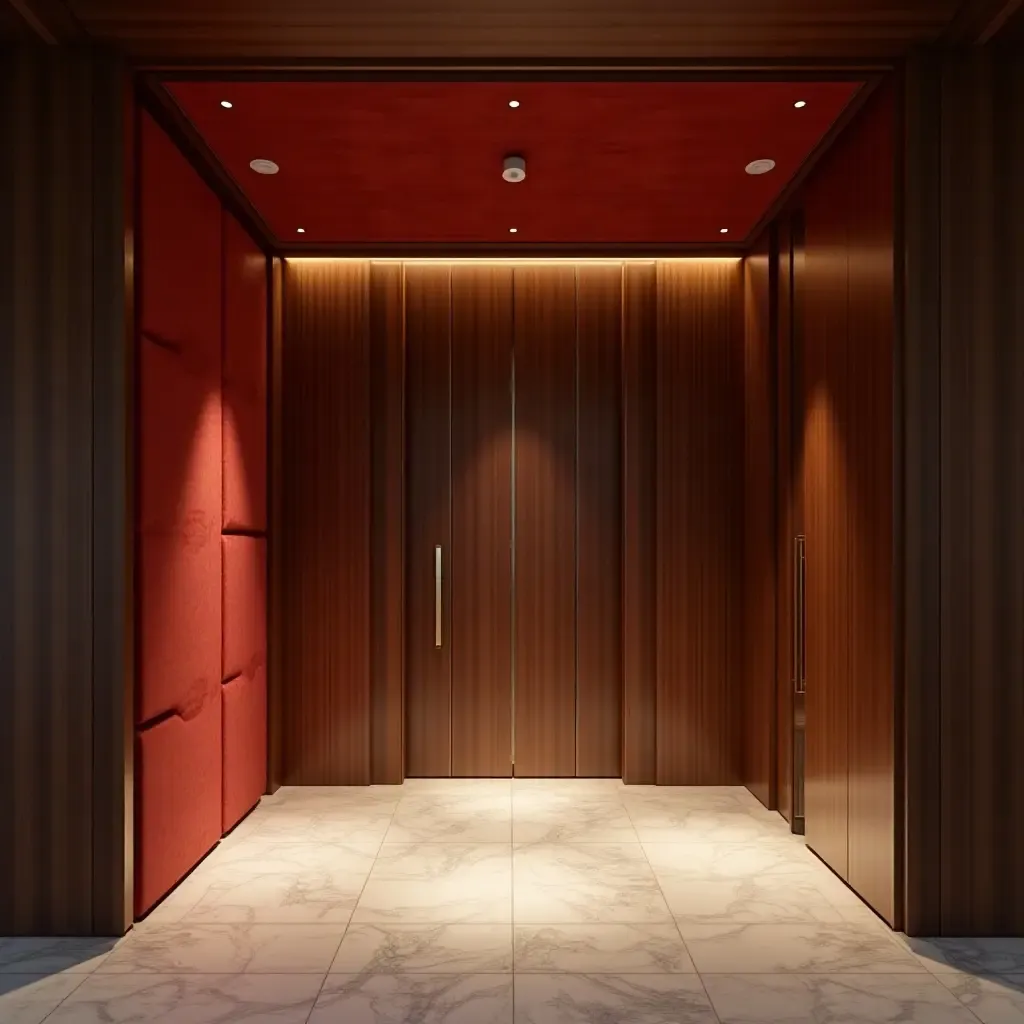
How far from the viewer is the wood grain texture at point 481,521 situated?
545cm

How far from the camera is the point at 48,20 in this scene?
3031 millimetres

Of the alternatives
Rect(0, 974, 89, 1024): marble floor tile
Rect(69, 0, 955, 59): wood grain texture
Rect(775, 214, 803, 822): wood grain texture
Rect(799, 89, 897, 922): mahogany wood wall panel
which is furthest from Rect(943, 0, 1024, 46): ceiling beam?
Rect(0, 974, 89, 1024): marble floor tile

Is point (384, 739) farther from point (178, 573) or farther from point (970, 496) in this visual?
point (970, 496)

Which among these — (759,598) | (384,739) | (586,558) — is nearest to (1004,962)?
(759,598)

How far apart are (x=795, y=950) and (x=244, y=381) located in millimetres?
3784

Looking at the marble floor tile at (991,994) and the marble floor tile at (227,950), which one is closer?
the marble floor tile at (991,994)

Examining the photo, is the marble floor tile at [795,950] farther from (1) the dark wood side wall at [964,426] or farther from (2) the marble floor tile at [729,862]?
(2) the marble floor tile at [729,862]

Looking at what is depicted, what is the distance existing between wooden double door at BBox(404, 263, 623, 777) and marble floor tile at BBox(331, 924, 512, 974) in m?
2.23

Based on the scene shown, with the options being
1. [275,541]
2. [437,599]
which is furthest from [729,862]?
[275,541]

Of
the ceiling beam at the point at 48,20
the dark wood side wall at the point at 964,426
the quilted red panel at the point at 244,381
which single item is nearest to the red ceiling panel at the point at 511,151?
the quilted red panel at the point at 244,381

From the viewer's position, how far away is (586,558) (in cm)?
550

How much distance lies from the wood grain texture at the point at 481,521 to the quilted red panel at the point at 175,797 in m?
1.70

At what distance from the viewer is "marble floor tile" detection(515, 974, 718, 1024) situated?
8.56ft

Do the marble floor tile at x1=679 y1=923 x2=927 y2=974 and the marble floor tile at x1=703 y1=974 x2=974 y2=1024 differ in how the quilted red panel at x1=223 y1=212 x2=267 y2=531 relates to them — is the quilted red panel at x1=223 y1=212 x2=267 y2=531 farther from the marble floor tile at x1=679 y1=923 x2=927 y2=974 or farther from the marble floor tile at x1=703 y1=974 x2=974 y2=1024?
the marble floor tile at x1=703 y1=974 x2=974 y2=1024
